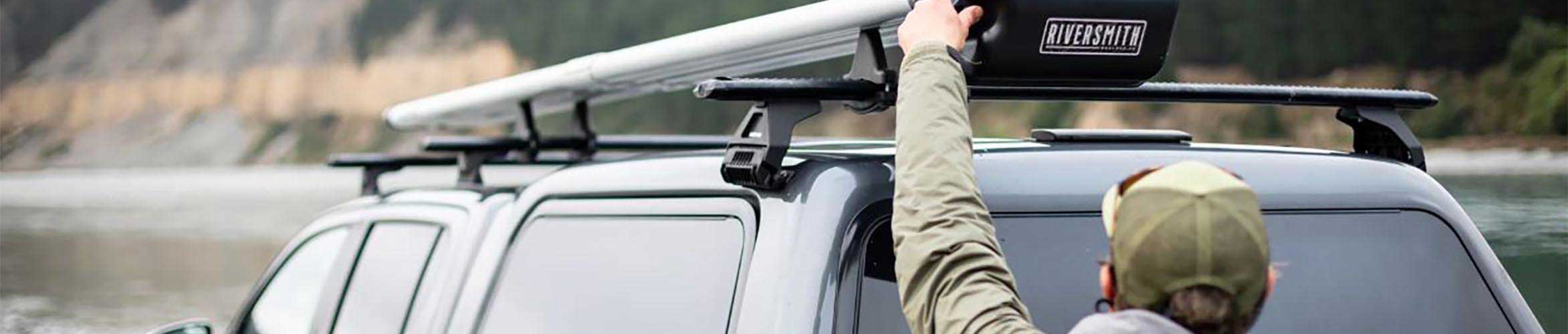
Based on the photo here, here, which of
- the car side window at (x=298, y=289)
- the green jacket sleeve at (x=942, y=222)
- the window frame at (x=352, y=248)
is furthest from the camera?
the car side window at (x=298, y=289)

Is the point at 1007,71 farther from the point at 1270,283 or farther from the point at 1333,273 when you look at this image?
the point at 1270,283

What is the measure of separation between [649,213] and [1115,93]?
0.64 metres

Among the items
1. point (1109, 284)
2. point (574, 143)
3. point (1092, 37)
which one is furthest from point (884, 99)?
point (574, 143)

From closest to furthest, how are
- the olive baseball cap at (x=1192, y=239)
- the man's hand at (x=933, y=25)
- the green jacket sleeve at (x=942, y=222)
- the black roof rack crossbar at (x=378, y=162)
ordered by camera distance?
the olive baseball cap at (x=1192, y=239) → the green jacket sleeve at (x=942, y=222) → the man's hand at (x=933, y=25) → the black roof rack crossbar at (x=378, y=162)

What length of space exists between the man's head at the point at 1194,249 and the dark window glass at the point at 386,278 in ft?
7.16

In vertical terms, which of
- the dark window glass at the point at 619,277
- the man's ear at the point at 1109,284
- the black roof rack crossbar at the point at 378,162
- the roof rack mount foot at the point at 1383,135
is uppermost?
the black roof rack crossbar at the point at 378,162

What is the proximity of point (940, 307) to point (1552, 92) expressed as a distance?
13.0 m

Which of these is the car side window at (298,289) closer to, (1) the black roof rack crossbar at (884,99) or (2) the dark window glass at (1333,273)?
(1) the black roof rack crossbar at (884,99)

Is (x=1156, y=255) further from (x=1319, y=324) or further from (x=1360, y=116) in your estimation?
(x=1360, y=116)

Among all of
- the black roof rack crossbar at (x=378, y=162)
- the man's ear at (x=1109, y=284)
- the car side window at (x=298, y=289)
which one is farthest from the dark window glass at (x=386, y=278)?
the man's ear at (x=1109, y=284)

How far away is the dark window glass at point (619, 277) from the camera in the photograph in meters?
2.34

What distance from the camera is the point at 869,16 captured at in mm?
2289

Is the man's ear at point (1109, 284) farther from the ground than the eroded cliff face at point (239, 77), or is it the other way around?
the eroded cliff face at point (239, 77)

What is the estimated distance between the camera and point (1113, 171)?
2.30 meters
